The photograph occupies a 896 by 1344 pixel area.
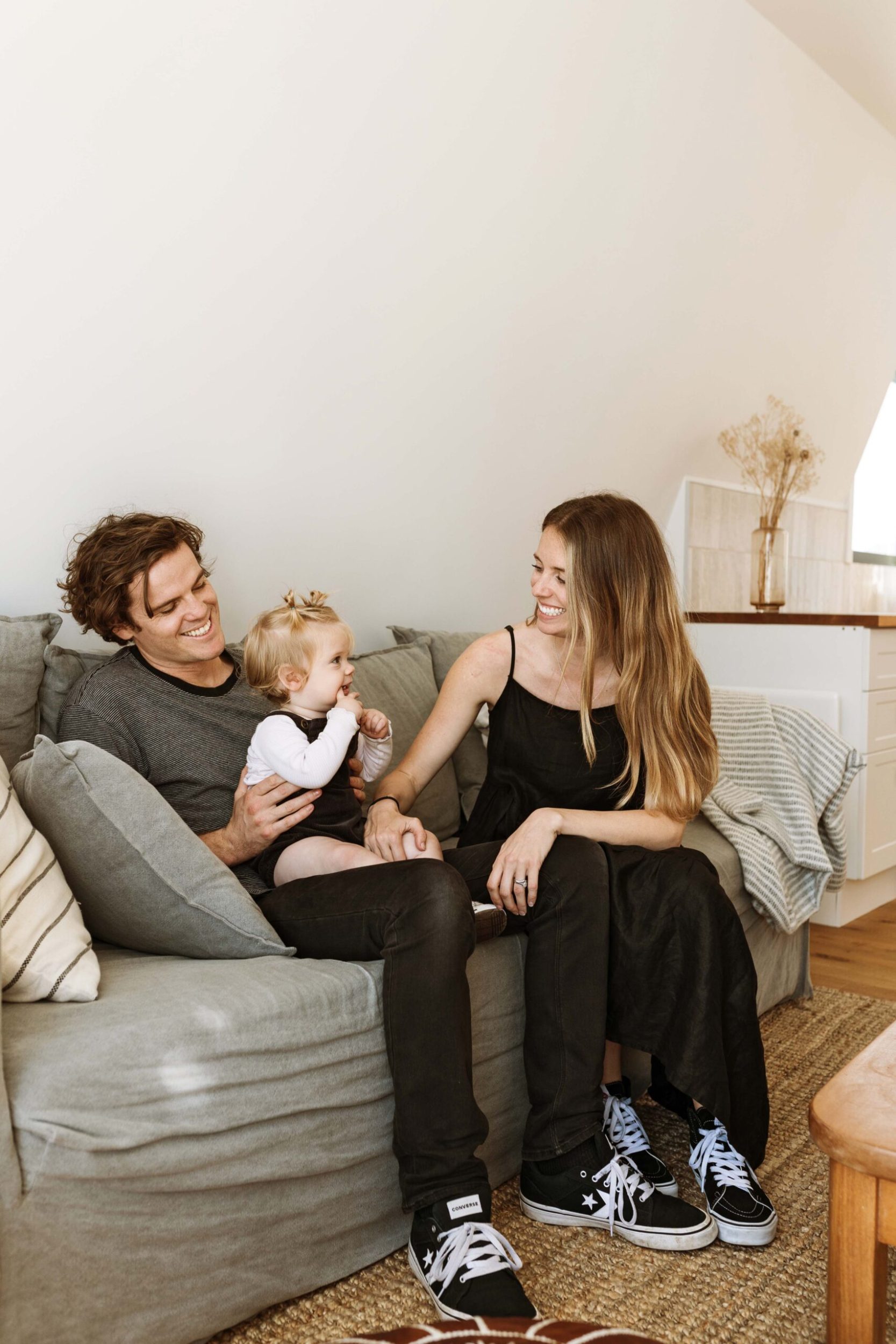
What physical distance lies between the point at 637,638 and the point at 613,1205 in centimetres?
87

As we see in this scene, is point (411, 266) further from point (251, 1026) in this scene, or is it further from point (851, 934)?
point (851, 934)

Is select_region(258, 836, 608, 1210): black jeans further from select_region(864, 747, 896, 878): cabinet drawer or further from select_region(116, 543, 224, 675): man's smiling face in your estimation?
select_region(864, 747, 896, 878): cabinet drawer

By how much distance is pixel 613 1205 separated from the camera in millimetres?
1568

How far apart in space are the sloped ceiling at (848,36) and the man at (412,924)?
89.5 inches

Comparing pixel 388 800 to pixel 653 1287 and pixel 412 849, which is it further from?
pixel 653 1287

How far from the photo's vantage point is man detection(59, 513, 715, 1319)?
1403 mm

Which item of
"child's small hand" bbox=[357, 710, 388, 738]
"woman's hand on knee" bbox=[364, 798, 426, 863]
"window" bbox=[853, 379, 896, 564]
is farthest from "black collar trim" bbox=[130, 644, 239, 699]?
"window" bbox=[853, 379, 896, 564]

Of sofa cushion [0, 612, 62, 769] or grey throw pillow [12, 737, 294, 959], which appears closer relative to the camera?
grey throw pillow [12, 737, 294, 959]

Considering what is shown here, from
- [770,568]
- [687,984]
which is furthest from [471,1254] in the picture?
[770,568]

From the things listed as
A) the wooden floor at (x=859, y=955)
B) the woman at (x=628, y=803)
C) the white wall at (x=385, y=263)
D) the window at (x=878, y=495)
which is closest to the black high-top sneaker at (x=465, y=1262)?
the woman at (x=628, y=803)

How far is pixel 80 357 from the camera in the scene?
6.38 feet

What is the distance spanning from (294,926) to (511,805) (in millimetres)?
535

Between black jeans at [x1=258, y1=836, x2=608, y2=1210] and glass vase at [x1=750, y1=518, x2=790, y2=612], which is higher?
glass vase at [x1=750, y1=518, x2=790, y2=612]

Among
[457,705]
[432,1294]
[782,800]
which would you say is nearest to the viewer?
[432,1294]
